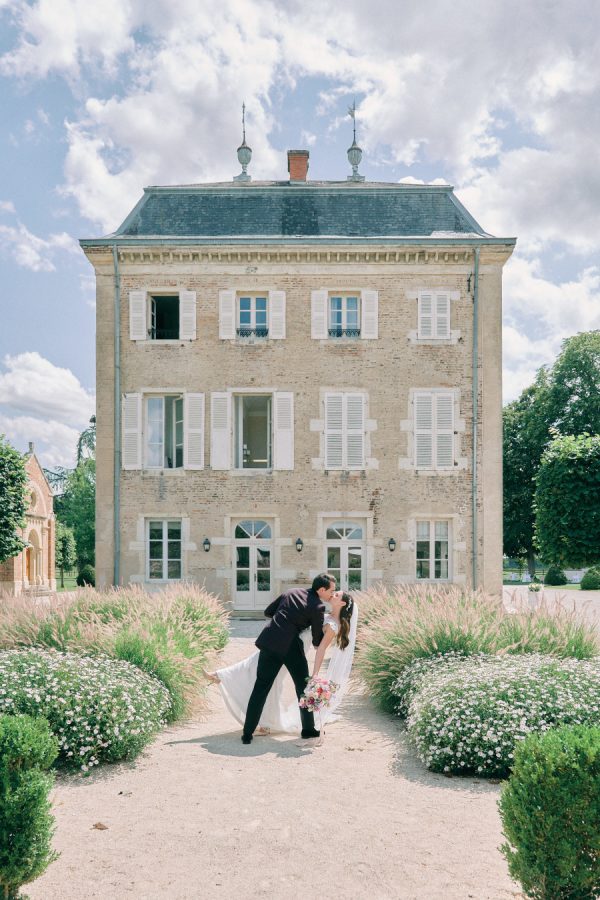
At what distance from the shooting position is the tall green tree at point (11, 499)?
21453mm

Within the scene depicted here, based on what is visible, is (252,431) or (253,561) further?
(252,431)

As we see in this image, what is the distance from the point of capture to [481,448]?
17422 mm

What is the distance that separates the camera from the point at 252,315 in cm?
1792

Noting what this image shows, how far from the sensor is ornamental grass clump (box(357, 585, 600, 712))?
7574 mm

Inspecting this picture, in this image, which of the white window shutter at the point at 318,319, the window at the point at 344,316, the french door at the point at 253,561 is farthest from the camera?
the window at the point at 344,316

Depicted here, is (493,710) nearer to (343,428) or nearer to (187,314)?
(343,428)

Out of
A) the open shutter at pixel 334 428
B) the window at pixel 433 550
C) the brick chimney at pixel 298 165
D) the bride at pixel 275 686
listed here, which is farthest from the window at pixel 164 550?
the brick chimney at pixel 298 165

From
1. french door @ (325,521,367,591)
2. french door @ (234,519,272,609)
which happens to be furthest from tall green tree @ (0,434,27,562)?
french door @ (325,521,367,591)

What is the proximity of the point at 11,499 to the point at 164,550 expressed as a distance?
23.4ft

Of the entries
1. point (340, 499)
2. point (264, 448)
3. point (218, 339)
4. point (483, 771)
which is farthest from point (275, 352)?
point (483, 771)

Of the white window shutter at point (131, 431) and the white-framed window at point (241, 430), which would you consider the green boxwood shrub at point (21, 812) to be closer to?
the white-framed window at point (241, 430)

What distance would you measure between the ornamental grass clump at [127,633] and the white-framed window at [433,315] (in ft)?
35.6

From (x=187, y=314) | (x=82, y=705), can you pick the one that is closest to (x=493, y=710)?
(x=82, y=705)

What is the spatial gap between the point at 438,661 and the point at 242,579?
10.7 metres
